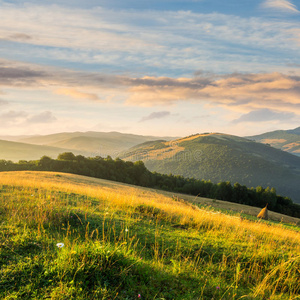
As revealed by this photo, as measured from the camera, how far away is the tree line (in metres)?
67.1

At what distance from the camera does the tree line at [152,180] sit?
6712cm

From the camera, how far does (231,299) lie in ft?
15.3

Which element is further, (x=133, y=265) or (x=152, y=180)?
(x=152, y=180)

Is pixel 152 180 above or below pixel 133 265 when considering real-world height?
below

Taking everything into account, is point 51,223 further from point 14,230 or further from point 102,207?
point 102,207

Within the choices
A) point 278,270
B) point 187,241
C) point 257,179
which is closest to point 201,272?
point 187,241

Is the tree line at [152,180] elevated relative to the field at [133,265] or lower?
lower

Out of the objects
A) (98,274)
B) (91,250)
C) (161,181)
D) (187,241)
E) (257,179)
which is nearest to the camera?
(98,274)

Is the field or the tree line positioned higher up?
the field

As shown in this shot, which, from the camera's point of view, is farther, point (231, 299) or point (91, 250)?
point (91, 250)

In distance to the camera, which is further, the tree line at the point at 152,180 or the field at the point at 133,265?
the tree line at the point at 152,180

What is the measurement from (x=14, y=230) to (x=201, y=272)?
15.8 ft

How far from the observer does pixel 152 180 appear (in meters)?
77.6

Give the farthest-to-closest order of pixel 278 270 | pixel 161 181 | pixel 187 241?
pixel 161 181 < pixel 187 241 < pixel 278 270
